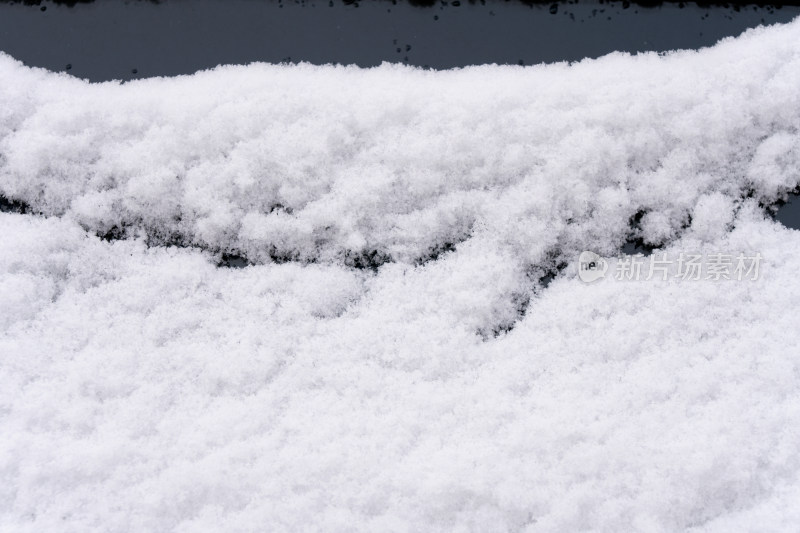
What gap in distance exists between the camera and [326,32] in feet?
3.02

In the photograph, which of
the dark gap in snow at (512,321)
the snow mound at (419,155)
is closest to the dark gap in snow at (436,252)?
the snow mound at (419,155)

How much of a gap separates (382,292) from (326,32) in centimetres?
44

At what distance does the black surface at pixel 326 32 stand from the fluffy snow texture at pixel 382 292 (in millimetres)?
34

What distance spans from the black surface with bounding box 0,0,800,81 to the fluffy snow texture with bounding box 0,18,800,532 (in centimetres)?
3

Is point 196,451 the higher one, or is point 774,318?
point 774,318

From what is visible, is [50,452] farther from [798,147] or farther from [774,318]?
[798,147]

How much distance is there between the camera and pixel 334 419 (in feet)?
2.69

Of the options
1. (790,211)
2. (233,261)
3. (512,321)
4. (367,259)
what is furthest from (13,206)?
(790,211)

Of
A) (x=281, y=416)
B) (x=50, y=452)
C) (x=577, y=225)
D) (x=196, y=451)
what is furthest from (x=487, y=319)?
(x=50, y=452)

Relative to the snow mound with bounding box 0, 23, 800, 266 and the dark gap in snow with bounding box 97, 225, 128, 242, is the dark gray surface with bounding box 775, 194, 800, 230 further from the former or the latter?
the dark gap in snow with bounding box 97, 225, 128, 242

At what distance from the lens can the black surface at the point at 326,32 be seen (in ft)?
3.00

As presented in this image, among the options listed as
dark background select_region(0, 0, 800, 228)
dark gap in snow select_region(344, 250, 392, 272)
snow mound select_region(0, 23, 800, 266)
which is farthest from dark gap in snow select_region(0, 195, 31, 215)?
dark gap in snow select_region(344, 250, 392, 272)

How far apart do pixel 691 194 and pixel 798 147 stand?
7.1 inches

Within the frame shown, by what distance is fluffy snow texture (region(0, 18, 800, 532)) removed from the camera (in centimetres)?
79
